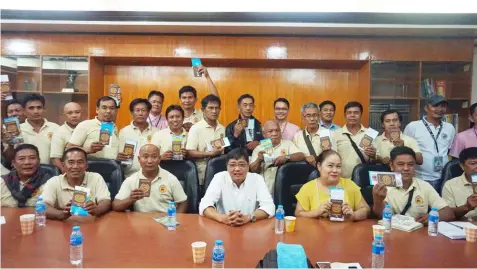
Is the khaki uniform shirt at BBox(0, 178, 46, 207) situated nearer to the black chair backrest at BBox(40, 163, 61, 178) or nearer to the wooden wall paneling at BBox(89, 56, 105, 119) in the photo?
the black chair backrest at BBox(40, 163, 61, 178)

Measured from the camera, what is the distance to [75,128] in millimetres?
3359

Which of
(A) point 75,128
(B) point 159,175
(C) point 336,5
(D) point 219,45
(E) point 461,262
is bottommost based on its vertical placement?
(E) point 461,262

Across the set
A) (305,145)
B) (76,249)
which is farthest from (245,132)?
(76,249)

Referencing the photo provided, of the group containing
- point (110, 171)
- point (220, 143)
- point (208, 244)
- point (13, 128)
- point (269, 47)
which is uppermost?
point (269, 47)

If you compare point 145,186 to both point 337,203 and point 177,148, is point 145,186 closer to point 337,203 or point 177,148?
point 177,148

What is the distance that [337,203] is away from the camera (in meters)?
2.30

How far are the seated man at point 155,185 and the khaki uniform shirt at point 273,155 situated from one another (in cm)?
85

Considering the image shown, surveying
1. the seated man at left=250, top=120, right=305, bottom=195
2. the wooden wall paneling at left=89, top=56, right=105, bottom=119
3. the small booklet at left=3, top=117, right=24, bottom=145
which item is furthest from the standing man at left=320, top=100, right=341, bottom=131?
the wooden wall paneling at left=89, top=56, right=105, bottom=119

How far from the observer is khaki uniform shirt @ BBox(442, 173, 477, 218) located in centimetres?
266

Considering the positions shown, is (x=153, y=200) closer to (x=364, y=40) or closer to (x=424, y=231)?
(x=424, y=231)

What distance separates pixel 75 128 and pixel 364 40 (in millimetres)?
3767

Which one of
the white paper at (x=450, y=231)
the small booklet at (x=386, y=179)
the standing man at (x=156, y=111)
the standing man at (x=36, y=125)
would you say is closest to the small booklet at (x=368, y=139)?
the small booklet at (x=386, y=179)

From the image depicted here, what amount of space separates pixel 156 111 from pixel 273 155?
160 cm

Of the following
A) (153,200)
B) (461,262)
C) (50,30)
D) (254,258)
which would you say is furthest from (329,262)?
(50,30)
